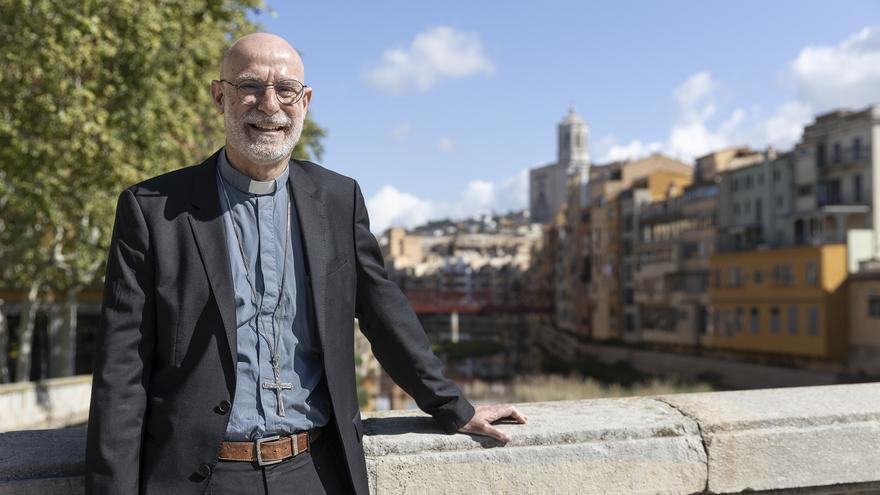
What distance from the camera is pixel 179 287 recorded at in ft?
8.87

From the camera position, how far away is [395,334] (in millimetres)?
3100

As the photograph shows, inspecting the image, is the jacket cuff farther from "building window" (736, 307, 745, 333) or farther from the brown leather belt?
"building window" (736, 307, 745, 333)

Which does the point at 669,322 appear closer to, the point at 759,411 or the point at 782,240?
the point at 782,240

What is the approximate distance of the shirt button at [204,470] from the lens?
8.61 ft

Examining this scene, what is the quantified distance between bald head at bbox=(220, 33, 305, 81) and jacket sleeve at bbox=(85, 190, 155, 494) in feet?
1.70

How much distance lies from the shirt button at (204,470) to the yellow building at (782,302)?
39814 millimetres

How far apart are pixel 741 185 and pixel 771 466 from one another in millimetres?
47599

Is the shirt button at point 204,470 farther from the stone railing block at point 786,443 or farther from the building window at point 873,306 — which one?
the building window at point 873,306

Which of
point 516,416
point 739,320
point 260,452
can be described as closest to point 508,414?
point 516,416

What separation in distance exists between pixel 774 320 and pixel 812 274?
3476 millimetres

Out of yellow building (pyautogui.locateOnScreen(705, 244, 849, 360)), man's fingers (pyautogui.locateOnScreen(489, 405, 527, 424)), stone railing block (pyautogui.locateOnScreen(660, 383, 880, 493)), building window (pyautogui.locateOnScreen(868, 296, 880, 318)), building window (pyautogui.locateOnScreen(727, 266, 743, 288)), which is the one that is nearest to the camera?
man's fingers (pyautogui.locateOnScreen(489, 405, 527, 424))

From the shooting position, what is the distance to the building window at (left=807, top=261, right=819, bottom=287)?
39438 millimetres

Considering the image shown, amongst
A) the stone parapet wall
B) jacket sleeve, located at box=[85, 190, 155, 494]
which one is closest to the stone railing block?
the stone parapet wall

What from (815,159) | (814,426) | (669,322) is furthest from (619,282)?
(814,426)
